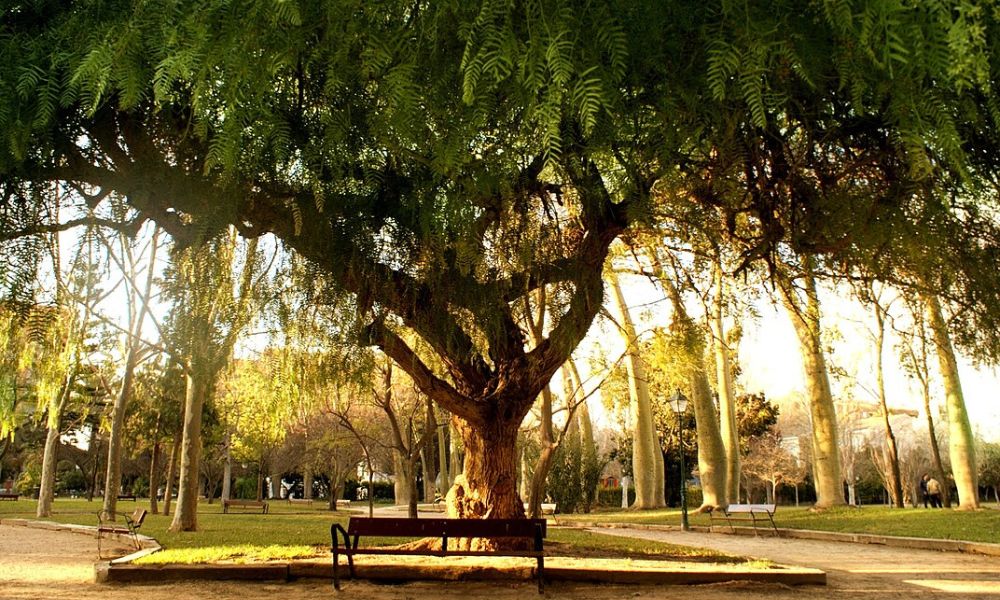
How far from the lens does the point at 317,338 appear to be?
7.03 meters

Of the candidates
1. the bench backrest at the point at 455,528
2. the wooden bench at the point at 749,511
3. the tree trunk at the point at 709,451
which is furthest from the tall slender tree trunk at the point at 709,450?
the bench backrest at the point at 455,528

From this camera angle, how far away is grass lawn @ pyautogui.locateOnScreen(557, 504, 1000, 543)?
15055mm

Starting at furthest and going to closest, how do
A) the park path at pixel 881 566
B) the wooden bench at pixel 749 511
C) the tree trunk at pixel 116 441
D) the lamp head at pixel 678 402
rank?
1. the lamp head at pixel 678 402
2. the tree trunk at pixel 116 441
3. the wooden bench at pixel 749 511
4. the park path at pixel 881 566

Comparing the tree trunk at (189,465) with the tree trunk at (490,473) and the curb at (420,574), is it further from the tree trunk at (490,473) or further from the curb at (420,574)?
the tree trunk at (490,473)

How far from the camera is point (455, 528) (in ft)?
27.1

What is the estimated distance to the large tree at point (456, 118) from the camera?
95.2 inches

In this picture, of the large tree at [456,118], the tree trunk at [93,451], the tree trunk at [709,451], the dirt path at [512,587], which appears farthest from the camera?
the tree trunk at [93,451]

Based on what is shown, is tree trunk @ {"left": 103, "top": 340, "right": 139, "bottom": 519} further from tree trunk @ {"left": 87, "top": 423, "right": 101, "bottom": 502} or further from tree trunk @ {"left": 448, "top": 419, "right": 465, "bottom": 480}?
tree trunk @ {"left": 87, "top": 423, "right": 101, "bottom": 502}

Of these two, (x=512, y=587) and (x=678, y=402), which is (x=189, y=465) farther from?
(x=678, y=402)

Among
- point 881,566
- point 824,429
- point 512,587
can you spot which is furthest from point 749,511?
point 512,587

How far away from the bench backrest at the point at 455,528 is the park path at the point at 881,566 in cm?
320

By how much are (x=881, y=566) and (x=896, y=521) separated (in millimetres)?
8014

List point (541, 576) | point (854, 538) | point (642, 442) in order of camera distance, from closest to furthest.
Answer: point (541, 576) < point (854, 538) < point (642, 442)

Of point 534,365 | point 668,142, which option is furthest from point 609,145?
point 534,365
